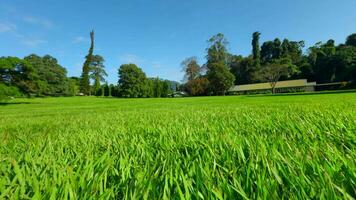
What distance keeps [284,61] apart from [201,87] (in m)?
22.5

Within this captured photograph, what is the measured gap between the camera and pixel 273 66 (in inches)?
2500

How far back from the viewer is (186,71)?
80938 millimetres

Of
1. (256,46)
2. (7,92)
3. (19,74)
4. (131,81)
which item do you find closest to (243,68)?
(256,46)

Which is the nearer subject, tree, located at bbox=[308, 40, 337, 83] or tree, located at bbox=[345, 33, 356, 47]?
tree, located at bbox=[308, 40, 337, 83]

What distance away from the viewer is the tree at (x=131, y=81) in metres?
58.9

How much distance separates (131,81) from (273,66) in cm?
3494

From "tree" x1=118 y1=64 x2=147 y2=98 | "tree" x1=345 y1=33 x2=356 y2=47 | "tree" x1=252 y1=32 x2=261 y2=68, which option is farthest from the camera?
"tree" x1=252 y1=32 x2=261 y2=68

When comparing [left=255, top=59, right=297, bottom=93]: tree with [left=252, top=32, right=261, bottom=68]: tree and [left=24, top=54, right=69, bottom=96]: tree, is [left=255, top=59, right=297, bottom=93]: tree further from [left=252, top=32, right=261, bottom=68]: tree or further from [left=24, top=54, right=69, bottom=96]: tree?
[left=24, top=54, right=69, bottom=96]: tree

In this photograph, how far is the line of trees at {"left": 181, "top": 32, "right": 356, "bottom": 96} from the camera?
64.9m

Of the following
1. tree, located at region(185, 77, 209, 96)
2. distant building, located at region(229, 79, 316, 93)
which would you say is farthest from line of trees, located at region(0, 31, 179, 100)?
distant building, located at region(229, 79, 316, 93)

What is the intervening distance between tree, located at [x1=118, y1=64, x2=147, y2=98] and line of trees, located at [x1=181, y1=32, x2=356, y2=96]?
14.8 meters

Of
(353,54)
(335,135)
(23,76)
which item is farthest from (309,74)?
(335,135)

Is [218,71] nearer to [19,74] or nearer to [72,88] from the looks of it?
[72,88]

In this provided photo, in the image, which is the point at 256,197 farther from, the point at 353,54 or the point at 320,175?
the point at 353,54
